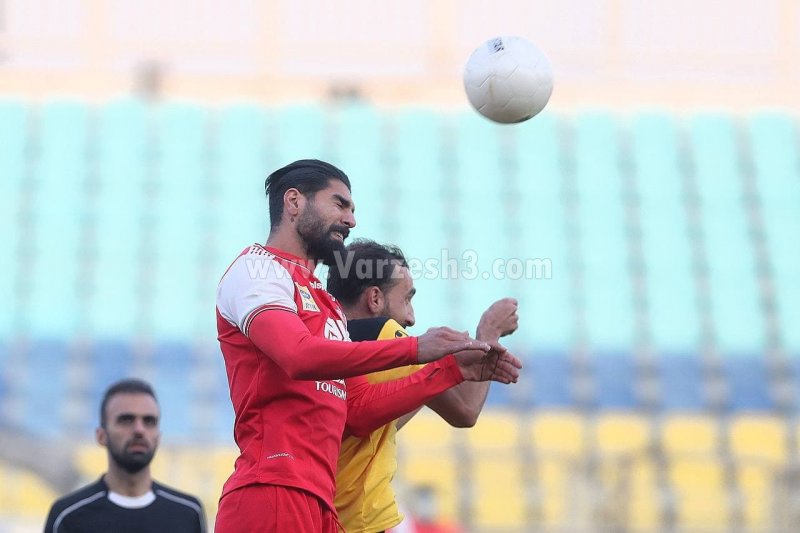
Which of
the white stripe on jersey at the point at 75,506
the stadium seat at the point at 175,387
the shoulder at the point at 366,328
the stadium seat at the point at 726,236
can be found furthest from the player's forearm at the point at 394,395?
the stadium seat at the point at 726,236

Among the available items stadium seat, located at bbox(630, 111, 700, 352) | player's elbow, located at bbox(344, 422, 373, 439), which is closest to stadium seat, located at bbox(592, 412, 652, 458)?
stadium seat, located at bbox(630, 111, 700, 352)

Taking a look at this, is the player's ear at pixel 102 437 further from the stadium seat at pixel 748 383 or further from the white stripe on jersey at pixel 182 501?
the stadium seat at pixel 748 383

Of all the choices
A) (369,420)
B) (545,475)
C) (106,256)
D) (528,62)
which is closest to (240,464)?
(369,420)

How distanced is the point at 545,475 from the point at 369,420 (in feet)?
32.3

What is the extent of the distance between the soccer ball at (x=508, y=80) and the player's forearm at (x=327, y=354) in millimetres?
1760

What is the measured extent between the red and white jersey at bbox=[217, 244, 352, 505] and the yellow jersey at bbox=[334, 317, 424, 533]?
35 cm

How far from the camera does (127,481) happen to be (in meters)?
5.93

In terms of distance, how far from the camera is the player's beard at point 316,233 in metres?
4.21

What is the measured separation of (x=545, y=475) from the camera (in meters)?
13.6

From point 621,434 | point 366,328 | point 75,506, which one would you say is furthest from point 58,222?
point 366,328

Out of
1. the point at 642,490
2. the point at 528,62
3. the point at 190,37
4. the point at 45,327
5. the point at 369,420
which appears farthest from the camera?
the point at 190,37

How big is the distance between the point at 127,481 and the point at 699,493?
9659 millimetres

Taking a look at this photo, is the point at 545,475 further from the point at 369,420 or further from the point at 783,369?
the point at 369,420

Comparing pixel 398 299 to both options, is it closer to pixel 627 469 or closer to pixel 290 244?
pixel 290 244
